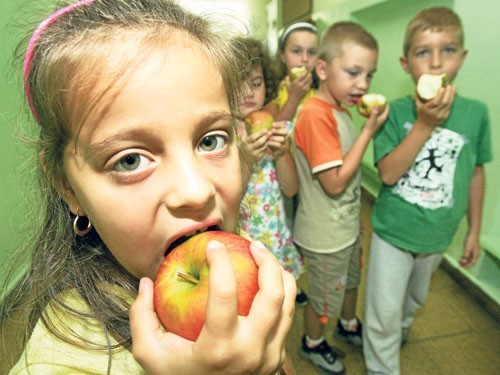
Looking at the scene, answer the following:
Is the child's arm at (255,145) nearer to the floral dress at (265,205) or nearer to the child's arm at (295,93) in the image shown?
the floral dress at (265,205)

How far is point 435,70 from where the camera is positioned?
1.31 m

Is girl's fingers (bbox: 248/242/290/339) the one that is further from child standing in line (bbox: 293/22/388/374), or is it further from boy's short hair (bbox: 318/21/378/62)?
boy's short hair (bbox: 318/21/378/62)

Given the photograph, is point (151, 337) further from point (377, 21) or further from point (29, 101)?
point (377, 21)

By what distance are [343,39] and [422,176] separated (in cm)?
63

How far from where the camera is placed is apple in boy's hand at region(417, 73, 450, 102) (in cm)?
118

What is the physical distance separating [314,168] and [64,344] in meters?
0.97

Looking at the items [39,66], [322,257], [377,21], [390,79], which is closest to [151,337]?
[39,66]

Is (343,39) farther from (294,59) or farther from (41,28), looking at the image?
(41,28)

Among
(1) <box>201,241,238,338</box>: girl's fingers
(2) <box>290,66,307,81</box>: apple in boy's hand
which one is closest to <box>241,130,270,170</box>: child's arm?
(2) <box>290,66,307,81</box>: apple in boy's hand

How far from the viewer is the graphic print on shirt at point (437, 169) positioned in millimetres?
1259

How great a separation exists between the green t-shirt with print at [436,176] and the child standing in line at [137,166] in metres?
0.88

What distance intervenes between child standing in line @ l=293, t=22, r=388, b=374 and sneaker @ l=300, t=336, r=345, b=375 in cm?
19

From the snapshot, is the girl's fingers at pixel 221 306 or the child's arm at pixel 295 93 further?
the child's arm at pixel 295 93

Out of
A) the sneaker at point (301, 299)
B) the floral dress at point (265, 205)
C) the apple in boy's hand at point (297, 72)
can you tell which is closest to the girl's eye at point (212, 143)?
the floral dress at point (265, 205)
